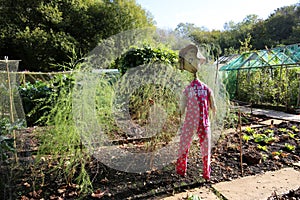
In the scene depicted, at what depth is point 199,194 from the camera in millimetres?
1910

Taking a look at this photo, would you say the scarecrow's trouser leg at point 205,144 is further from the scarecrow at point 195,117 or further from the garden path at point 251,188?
the garden path at point 251,188

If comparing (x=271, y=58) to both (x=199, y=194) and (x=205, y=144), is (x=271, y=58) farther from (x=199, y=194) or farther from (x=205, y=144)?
(x=199, y=194)

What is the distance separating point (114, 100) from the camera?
2840 mm

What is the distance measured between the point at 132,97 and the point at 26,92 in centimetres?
324

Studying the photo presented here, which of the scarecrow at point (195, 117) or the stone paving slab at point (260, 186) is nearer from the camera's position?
the stone paving slab at point (260, 186)

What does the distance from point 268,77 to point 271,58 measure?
27.9 inches

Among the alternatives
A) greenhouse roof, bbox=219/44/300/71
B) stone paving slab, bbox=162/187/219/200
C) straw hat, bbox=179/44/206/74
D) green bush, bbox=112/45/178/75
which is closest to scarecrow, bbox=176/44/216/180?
straw hat, bbox=179/44/206/74

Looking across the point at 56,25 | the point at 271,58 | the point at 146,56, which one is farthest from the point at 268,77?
the point at 56,25

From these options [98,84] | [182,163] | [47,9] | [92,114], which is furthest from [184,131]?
[47,9]

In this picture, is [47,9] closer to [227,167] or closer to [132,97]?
[132,97]

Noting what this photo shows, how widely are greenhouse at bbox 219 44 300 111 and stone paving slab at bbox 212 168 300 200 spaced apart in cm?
474

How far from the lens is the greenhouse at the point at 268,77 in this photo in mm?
6820

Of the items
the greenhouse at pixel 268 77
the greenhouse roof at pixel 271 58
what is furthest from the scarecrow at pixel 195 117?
the greenhouse roof at pixel 271 58

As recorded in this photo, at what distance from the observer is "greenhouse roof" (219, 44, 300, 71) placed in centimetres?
707
